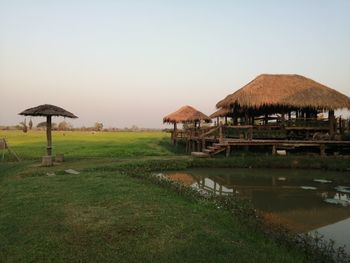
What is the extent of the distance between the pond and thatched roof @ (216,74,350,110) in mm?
5322

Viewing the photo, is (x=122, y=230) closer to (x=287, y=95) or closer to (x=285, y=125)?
(x=285, y=125)

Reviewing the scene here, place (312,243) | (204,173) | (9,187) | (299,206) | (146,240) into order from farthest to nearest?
(204,173) → (9,187) → (299,206) → (312,243) → (146,240)

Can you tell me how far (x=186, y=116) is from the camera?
31656 mm

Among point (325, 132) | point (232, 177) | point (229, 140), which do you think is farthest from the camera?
point (325, 132)

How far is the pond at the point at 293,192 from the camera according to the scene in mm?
8445

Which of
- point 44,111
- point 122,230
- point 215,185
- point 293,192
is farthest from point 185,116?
point 122,230

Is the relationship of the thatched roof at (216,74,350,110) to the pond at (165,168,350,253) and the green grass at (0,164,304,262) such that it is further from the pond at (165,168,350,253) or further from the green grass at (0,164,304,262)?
the green grass at (0,164,304,262)

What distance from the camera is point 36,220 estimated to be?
717cm

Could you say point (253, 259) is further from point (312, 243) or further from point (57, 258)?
point (57, 258)

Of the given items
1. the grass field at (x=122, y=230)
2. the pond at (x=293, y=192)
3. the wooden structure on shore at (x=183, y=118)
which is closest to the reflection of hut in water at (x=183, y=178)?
the pond at (x=293, y=192)

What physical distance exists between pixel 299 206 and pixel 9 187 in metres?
8.41

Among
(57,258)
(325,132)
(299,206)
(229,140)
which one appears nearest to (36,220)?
(57,258)

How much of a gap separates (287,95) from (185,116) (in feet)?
37.1

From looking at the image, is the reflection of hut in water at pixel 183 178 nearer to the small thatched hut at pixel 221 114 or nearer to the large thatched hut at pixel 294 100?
the large thatched hut at pixel 294 100
